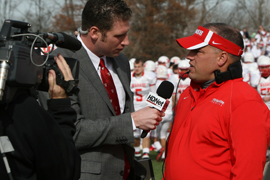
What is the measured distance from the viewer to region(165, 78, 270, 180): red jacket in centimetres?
210

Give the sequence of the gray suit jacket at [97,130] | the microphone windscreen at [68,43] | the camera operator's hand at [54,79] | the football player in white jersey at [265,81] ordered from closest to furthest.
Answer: the camera operator's hand at [54,79] → the microphone windscreen at [68,43] → the gray suit jacket at [97,130] → the football player in white jersey at [265,81]

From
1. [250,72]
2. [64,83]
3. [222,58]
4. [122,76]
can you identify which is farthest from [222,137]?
[250,72]

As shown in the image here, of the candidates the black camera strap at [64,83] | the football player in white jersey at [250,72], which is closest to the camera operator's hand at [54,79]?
the black camera strap at [64,83]

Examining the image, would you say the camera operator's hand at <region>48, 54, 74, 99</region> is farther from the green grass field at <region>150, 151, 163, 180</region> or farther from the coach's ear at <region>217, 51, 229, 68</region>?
the green grass field at <region>150, 151, 163, 180</region>

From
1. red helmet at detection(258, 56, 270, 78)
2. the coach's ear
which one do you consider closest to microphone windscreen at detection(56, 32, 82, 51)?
the coach's ear

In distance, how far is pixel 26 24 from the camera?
4.95 feet

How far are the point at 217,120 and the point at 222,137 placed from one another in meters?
0.12

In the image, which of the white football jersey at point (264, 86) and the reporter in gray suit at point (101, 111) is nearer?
the reporter in gray suit at point (101, 111)

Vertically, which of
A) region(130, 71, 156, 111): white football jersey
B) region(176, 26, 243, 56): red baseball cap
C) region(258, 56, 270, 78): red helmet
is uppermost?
region(176, 26, 243, 56): red baseball cap

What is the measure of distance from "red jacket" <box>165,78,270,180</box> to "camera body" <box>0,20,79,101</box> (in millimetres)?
1208

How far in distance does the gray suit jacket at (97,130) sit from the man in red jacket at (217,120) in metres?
0.44

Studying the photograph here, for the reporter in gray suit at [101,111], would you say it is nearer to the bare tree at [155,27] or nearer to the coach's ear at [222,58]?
the coach's ear at [222,58]

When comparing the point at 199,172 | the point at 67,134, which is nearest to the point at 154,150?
the point at 199,172

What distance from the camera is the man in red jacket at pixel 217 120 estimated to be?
2111mm
